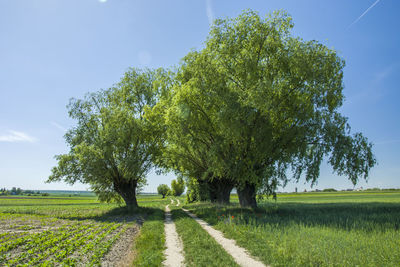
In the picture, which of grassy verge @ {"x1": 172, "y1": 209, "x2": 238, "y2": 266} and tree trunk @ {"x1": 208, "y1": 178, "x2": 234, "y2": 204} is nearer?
grassy verge @ {"x1": 172, "y1": 209, "x2": 238, "y2": 266}

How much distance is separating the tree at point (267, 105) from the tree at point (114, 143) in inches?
340

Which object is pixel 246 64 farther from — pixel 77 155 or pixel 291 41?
pixel 77 155

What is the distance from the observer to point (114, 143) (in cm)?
2703

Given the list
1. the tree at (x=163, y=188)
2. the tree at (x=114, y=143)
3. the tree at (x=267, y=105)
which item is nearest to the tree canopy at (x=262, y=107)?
the tree at (x=267, y=105)

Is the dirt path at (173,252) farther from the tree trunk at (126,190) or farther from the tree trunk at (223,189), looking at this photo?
the tree trunk at (223,189)

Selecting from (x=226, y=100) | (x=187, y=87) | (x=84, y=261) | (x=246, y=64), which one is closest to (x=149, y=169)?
(x=187, y=87)

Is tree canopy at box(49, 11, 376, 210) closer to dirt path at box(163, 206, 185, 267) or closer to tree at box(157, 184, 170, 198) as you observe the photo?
dirt path at box(163, 206, 185, 267)

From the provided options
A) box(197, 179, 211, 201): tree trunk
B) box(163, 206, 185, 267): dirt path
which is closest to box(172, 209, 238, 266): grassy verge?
box(163, 206, 185, 267): dirt path

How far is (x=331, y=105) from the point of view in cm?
2011

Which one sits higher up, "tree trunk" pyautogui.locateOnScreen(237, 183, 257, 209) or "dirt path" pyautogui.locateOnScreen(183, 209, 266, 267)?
"tree trunk" pyautogui.locateOnScreen(237, 183, 257, 209)

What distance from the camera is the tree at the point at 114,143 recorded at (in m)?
26.0

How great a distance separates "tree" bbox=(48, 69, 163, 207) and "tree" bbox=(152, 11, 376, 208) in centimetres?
862

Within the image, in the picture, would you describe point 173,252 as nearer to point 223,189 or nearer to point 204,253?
point 204,253

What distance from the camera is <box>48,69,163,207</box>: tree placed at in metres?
26.0
